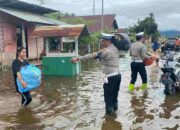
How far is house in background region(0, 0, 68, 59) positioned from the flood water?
9230 millimetres

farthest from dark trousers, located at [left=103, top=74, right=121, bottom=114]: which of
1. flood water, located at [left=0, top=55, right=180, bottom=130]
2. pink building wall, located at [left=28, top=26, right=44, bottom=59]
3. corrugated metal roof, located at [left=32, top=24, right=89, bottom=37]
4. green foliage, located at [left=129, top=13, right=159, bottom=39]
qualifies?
green foliage, located at [left=129, top=13, right=159, bottom=39]

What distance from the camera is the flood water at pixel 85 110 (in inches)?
279

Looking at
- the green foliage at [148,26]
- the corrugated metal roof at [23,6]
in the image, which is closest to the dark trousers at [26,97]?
the corrugated metal roof at [23,6]

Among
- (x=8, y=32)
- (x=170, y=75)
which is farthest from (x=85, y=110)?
(x=8, y=32)

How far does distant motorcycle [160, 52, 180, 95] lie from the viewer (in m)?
10.2

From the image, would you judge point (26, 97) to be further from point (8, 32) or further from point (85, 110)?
point (8, 32)

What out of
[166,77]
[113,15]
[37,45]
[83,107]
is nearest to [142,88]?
[166,77]

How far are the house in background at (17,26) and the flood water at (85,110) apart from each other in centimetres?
923

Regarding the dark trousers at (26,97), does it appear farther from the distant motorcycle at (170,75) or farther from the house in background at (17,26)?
the house in background at (17,26)

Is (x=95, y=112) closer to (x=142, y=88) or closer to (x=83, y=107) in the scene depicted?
(x=83, y=107)

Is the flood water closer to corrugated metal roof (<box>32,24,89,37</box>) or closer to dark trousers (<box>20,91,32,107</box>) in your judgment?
dark trousers (<box>20,91,32,107</box>)

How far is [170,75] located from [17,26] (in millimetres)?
14191

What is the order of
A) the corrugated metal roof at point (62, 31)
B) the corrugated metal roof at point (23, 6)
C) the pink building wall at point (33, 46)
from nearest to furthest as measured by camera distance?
the corrugated metal roof at point (62, 31)
the corrugated metal roof at point (23, 6)
the pink building wall at point (33, 46)

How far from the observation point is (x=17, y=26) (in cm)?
2231
